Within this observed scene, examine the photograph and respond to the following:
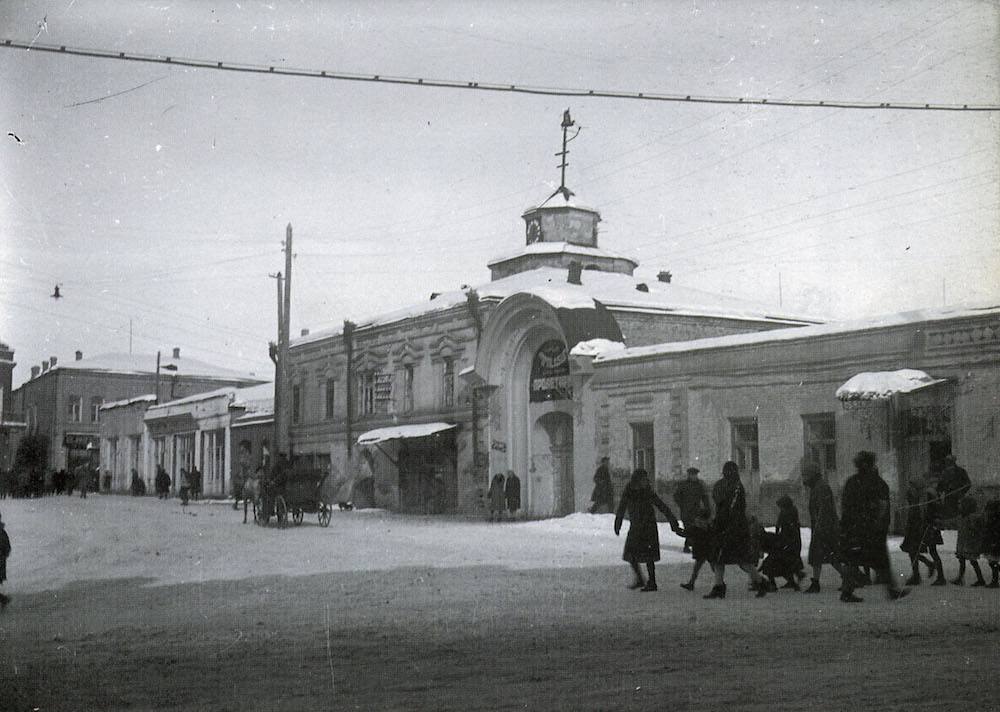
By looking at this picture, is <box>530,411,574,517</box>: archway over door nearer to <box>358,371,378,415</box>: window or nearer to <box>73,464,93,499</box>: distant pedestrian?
<box>358,371,378,415</box>: window

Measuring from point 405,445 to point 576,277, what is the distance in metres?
6.90

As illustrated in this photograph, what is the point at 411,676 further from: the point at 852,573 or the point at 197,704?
the point at 852,573

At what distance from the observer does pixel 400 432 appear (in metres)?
27.0

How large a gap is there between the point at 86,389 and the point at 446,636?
31.6 ft

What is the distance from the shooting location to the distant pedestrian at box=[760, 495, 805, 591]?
1080cm

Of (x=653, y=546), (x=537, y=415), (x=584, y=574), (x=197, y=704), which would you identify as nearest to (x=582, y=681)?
(x=197, y=704)

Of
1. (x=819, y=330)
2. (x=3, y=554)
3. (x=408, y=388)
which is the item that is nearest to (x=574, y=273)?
(x=408, y=388)

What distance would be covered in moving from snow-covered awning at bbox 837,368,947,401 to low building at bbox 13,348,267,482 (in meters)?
10.0

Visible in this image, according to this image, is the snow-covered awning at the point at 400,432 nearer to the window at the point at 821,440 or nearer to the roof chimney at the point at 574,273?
the roof chimney at the point at 574,273

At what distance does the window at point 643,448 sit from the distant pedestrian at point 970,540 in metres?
7.73

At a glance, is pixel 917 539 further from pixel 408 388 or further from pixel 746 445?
pixel 408 388

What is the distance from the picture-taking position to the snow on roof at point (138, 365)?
14188mm

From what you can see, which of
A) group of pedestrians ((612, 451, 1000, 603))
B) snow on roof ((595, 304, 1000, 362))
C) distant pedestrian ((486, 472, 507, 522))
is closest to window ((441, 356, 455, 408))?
distant pedestrian ((486, 472, 507, 522))

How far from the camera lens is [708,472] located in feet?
55.4
